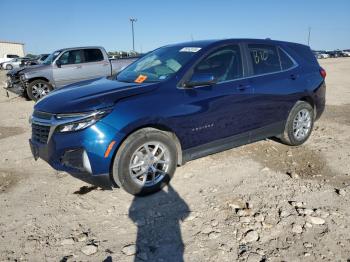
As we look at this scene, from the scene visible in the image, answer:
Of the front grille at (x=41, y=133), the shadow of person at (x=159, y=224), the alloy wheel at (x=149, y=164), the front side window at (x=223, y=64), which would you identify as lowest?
the shadow of person at (x=159, y=224)

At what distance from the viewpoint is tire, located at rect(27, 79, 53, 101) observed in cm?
1145

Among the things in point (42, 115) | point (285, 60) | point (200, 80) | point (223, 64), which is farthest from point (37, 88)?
point (200, 80)

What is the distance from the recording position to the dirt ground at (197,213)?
2.98m

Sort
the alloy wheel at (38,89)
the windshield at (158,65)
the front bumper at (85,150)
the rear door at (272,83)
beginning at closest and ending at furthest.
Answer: the front bumper at (85,150), the windshield at (158,65), the rear door at (272,83), the alloy wheel at (38,89)

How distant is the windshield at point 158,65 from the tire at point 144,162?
80 cm

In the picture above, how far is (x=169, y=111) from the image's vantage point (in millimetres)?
3975

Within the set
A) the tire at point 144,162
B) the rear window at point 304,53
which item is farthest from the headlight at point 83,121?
the rear window at point 304,53

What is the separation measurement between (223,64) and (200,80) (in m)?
0.68

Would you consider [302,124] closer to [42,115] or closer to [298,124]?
[298,124]

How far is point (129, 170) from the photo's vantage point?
3809 millimetres

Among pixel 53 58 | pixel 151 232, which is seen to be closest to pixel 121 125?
pixel 151 232

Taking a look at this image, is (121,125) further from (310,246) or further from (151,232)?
(310,246)

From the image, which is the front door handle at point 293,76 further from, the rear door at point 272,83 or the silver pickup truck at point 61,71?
the silver pickup truck at point 61,71

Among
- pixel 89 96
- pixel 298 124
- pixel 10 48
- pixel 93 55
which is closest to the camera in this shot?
pixel 89 96
